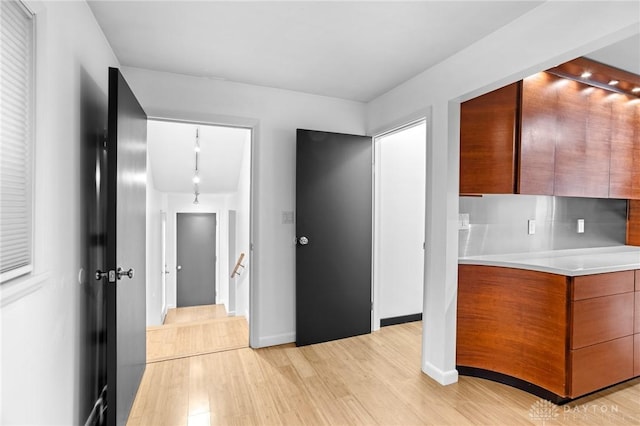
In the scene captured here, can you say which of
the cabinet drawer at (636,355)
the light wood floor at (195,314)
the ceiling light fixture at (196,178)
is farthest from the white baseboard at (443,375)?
the light wood floor at (195,314)

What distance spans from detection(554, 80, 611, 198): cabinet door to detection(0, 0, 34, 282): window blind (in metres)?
3.17

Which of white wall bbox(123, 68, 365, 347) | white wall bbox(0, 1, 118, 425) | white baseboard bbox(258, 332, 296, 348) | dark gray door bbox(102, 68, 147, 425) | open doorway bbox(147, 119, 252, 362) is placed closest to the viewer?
white wall bbox(0, 1, 118, 425)

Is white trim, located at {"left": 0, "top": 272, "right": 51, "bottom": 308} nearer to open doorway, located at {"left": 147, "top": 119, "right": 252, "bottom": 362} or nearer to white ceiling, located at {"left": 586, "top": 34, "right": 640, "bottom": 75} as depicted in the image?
open doorway, located at {"left": 147, "top": 119, "right": 252, "bottom": 362}

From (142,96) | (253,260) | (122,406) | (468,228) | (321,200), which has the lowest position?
(122,406)

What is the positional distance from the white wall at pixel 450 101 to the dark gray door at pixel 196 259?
18.2 ft

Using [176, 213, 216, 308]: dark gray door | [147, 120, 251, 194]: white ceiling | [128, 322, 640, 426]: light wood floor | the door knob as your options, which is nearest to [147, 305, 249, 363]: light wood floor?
[128, 322, 640, 426]: light wood floor

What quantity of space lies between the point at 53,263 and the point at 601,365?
10.5ft

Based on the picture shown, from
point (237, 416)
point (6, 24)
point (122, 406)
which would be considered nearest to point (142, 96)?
point (6, 24)

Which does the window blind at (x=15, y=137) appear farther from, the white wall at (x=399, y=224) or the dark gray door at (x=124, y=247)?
the white wall at (x=399, y=224)

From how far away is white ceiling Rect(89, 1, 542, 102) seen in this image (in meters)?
1.82

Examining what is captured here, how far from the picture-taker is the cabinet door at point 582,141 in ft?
8.29

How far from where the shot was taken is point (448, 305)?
2.43m

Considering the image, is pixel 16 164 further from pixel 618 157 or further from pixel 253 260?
pixel 618 157

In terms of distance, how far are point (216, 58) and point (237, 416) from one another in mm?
2436
